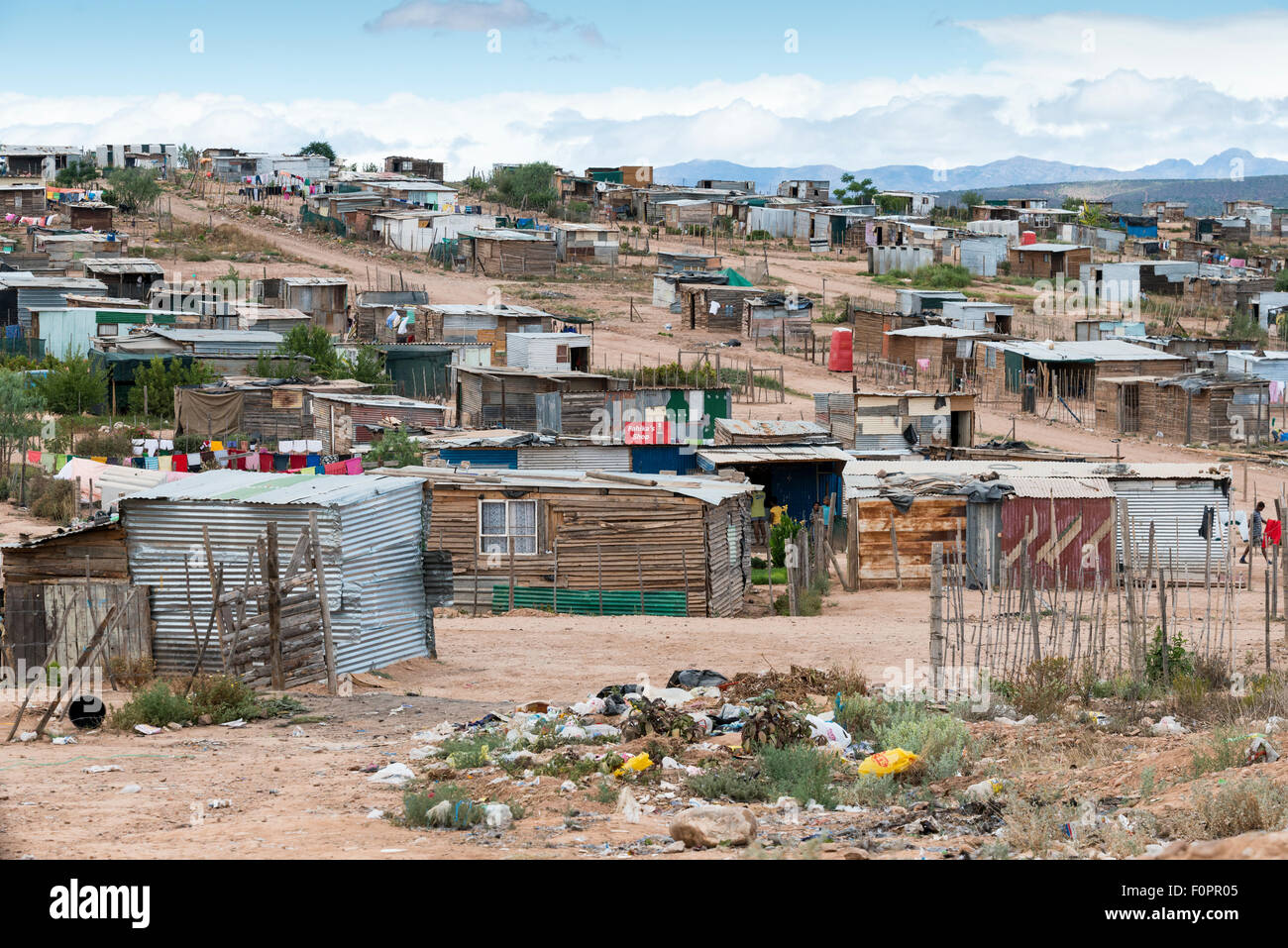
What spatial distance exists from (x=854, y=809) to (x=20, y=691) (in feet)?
27.7

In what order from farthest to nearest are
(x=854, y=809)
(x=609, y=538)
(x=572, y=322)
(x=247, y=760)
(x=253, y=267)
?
(x=253, y=267) → (x=572, y=322) → (x=609, y=538) → (x=247, y=760) → (x=854, y=809)

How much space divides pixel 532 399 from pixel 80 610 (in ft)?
73.8

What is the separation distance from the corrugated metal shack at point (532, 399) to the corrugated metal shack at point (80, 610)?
20071 mm

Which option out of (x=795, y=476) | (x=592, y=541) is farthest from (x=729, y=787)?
(x=795, y=476)

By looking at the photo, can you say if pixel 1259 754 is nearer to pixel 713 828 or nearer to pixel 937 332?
pixel 713 828

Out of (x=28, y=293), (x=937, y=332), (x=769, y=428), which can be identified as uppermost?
(x=28, y=293)

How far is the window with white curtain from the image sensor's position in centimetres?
2112

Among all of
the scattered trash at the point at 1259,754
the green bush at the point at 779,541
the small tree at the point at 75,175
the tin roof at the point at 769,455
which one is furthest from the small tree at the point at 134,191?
the scattered trash at the point at 1259,754

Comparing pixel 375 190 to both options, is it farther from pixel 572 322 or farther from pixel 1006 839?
pixel 1006 839

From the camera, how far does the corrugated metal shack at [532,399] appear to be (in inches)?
1382

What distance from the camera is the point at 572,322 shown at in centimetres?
5069

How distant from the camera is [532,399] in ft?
120

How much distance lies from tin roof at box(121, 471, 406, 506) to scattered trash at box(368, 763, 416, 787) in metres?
4.38
